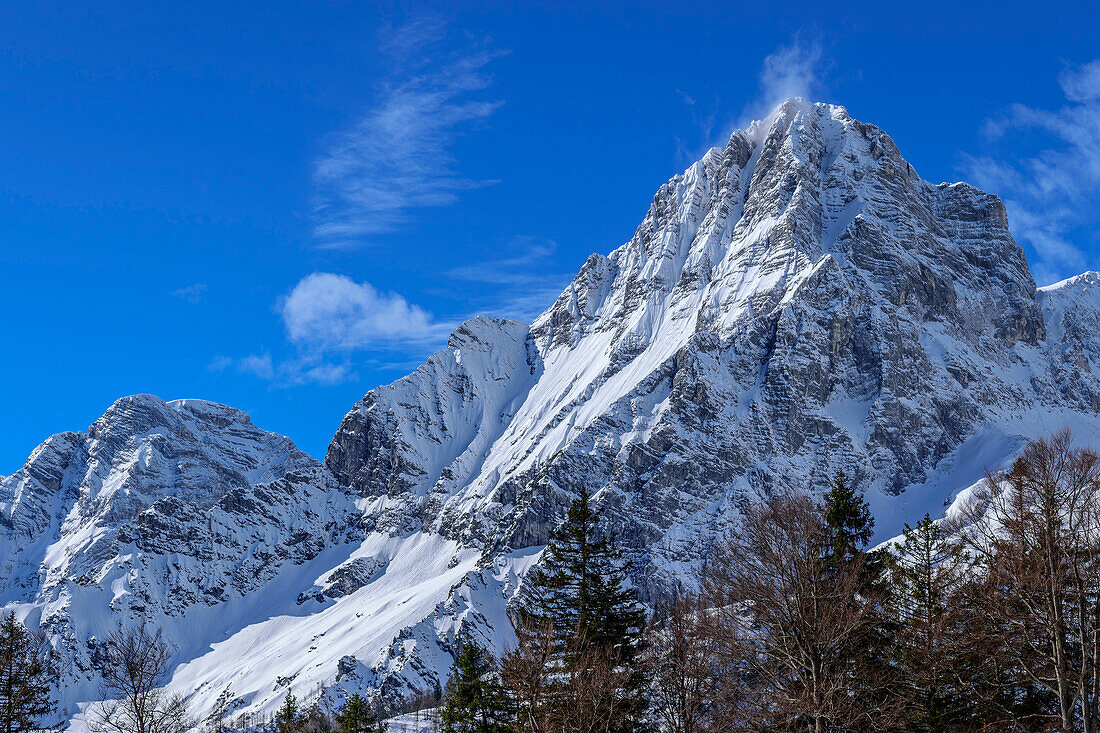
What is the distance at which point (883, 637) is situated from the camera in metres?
26.4

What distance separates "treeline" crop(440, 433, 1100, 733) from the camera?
72.9ft

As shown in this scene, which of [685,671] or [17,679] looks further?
[17,679]

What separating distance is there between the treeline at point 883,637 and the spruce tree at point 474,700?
241 inches

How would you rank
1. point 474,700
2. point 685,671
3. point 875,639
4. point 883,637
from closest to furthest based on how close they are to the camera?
point 875,639 < point 883,637 < point 685,671 < point 474,700

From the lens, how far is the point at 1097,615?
71.3 feet

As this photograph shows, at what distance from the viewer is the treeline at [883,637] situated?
22234 mm

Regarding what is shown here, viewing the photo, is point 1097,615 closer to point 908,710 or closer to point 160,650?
point 908,710

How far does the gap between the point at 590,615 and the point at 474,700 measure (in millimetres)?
5946

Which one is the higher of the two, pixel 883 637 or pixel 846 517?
pixel 846 517

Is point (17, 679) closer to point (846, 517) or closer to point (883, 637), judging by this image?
point (883, 637)

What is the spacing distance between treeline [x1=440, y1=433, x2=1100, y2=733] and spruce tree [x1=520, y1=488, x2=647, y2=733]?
1.51 feet

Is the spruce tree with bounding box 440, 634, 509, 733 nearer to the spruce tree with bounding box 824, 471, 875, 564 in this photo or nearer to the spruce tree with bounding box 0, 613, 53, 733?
the spruce tree with bounding box 824, 471, 875, 564

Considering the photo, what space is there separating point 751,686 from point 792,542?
444cm

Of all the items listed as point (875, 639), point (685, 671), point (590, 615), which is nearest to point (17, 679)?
point (590, 615)
